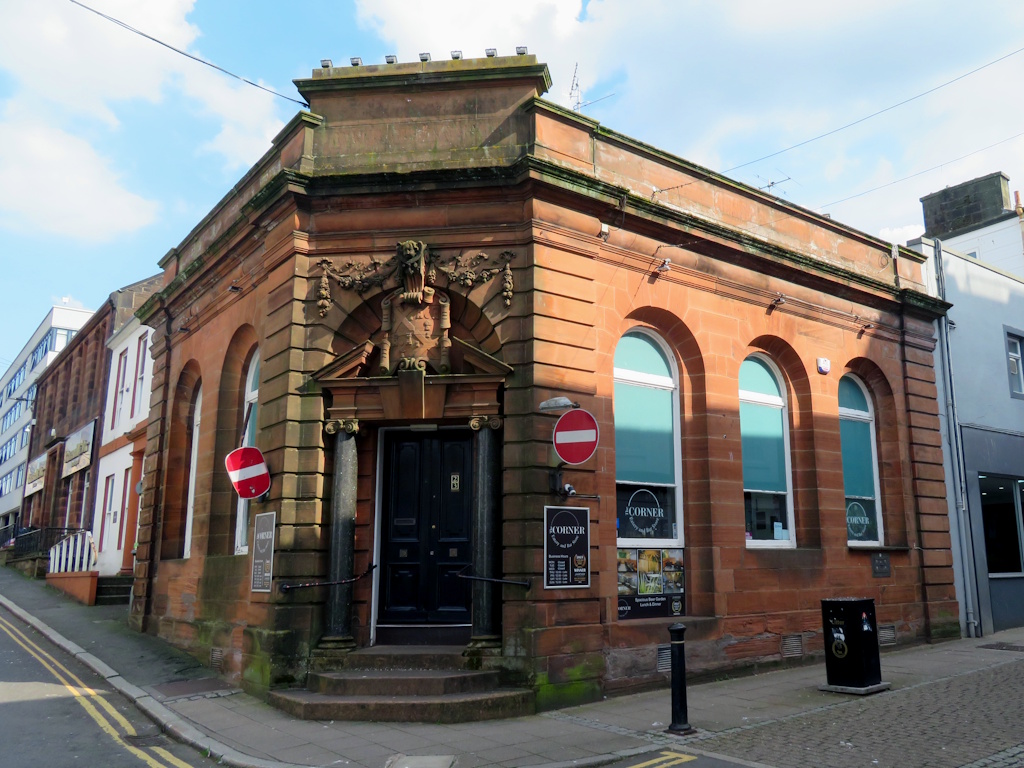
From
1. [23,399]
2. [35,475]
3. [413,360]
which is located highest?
[23,399]

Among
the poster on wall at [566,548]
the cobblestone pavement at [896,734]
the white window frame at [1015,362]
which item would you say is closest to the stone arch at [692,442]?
the poster on wall at [566,548]

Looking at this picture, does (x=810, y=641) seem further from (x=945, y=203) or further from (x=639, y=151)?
(x=945, y=203)

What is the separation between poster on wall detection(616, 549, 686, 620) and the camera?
1116cm

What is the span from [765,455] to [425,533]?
6175 millimetres

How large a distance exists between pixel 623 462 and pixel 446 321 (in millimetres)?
3395

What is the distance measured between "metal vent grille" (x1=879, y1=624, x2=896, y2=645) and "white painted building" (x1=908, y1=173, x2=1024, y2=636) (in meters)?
2.50

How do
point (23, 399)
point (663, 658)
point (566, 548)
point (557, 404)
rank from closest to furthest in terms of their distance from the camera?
point (557, 404), point (566, 548), point (663, 658), point (23, 399)

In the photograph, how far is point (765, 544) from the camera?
42.8 ft

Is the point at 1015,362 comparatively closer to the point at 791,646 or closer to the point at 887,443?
the point at 887,443

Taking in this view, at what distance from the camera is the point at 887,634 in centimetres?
1409

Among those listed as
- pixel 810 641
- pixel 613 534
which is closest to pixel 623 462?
pixel 613 534

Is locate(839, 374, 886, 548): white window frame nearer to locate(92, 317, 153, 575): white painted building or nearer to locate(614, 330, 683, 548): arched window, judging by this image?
locate(614, 330, 683, 548): arched window

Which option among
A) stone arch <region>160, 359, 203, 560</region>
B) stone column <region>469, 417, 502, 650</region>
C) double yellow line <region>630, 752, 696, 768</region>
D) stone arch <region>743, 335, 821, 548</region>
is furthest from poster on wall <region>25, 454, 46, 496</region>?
double yellow line <region>630, 752, 696, 768</region>

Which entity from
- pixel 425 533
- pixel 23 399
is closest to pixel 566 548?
pixel 425 533
